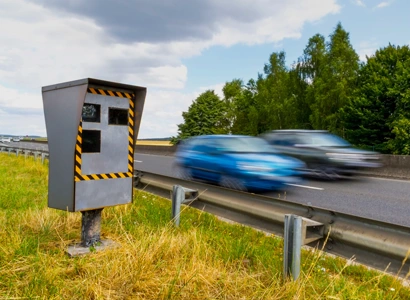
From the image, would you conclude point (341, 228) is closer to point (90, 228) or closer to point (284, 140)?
point (90, 228)

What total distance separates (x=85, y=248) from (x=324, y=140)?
1009 cm

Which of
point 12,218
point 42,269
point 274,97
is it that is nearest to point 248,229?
point 42,269

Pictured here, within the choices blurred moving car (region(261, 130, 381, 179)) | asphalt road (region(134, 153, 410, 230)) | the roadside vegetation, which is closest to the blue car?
asphalt road (region(134, 153, 410, 230))

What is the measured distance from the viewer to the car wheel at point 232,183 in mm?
8219

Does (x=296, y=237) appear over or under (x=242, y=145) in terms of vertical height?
under

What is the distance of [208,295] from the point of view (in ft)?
9.74

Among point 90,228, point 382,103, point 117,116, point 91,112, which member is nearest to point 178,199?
point 90,228

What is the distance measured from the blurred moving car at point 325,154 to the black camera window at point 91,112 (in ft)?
29.8

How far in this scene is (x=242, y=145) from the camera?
9.08m

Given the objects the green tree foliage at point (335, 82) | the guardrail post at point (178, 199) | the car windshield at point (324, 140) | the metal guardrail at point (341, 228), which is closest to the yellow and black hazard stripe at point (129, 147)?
the guardrail post at point (178, 199)

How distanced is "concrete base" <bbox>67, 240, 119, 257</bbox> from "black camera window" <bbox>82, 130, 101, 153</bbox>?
3.37 feet

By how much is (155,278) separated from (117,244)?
1.06 meters

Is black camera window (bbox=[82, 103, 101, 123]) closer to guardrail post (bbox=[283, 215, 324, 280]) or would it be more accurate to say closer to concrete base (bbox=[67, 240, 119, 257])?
concrete base (bbox=[67, 240, 119, 257])

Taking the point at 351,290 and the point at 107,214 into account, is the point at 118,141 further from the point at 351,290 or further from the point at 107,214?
the point at 351,290
